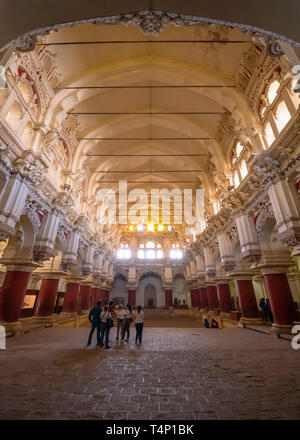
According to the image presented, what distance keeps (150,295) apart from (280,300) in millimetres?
21762

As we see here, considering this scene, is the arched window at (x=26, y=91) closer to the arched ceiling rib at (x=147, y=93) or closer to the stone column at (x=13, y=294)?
the arched ceiling rib at (x=147, y=93)

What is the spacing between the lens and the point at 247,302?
1074cm

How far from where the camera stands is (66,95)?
31.6 ft

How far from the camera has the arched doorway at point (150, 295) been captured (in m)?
27.2

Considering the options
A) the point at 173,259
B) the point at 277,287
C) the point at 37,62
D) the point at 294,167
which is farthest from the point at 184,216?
the point at 37,62

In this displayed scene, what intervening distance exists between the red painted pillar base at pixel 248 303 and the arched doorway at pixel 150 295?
1833cm

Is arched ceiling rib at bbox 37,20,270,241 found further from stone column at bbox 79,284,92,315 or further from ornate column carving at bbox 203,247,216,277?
stone column at bbox 79,284,92,315

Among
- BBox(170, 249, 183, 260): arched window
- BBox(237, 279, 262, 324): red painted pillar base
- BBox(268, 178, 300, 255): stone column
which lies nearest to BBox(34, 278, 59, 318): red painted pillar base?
BBox(237, 279, 262, 324): red painted pillar base

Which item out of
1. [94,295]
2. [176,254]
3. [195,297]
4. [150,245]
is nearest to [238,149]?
[195,297]

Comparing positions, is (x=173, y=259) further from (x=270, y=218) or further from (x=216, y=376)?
(x=216, y=376)

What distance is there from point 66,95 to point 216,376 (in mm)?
12209

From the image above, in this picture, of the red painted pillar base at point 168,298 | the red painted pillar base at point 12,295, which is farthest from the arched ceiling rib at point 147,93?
the red painted pillar base at point 168,298

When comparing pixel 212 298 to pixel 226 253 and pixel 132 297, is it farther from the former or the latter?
pixel 132 297

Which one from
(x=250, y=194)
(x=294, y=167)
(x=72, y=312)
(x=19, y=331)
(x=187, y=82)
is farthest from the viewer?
(x=72, y=312)
